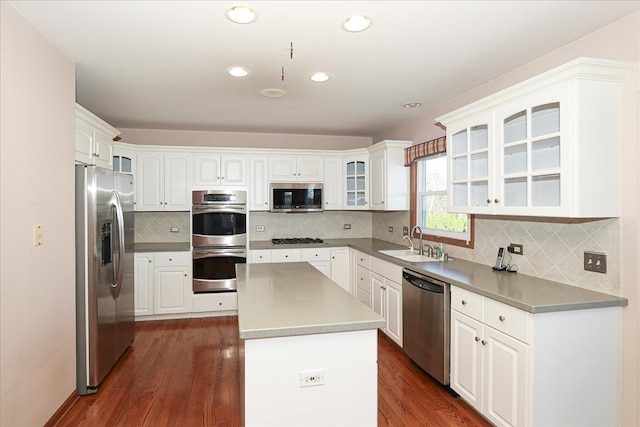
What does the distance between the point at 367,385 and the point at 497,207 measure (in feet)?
4.94

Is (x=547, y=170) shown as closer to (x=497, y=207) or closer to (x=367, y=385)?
(x=497, y=207)

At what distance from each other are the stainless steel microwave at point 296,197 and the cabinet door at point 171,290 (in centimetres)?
141

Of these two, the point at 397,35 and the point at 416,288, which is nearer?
the point at 397,35

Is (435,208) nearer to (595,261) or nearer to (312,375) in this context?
(595,261)

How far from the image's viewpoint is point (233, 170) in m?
4.82

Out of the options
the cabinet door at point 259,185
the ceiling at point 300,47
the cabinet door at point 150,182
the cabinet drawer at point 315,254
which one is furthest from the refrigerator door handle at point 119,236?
the cabinet drawer at point 315,254

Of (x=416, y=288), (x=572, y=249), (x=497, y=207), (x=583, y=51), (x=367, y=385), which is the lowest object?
(x=367, y=385)

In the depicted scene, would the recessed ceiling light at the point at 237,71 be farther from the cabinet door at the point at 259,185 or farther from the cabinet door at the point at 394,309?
the cabinet door at the point at 394,309

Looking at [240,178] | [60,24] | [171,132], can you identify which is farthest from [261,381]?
[171,132]

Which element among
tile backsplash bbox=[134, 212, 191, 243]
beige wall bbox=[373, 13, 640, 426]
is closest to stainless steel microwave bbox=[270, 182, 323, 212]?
tile backsplash bbox=[134, 212, 191, 243]

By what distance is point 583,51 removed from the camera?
2307 millimetres

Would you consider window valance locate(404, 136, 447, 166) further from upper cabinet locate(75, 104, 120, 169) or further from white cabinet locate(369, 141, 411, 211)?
upper cabinet locate(75, 104, 120, 169)

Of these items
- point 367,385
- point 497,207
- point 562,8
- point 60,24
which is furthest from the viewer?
point 497,207

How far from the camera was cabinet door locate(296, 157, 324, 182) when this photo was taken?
504cm
